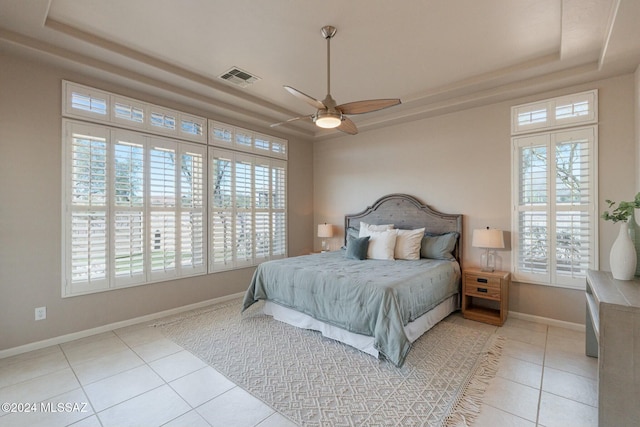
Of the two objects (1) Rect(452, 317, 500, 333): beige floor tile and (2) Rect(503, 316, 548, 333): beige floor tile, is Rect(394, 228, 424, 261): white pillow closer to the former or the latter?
(1) Rect(452, 317, 500, 333): beige floor tile

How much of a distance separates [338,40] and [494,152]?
260 cm

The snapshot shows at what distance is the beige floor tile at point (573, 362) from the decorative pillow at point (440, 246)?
1507mm

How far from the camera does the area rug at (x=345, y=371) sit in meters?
1.98

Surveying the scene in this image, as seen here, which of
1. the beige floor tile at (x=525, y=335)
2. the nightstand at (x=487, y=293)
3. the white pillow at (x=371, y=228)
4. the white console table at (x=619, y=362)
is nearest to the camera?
the white console table at (x=619, y=362)

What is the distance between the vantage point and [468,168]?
13.5ft

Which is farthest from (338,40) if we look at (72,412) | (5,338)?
(5,338)

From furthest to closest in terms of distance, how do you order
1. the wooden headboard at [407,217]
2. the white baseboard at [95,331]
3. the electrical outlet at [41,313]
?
the wooden headboard at [407,217] < the electrical outlet at [41,313] < the white baseboard at [95,331]

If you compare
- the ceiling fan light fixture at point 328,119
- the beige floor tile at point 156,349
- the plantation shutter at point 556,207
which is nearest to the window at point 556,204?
the plantation shutter at point 556,207

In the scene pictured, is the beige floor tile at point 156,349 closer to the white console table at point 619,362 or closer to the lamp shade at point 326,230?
the lamp shade at point 326,230

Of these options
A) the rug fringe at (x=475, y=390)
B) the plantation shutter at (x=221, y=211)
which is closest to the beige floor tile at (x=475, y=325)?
the rug fringe at (x=475, y=390)

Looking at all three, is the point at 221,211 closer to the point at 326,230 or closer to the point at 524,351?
the point at 326,230

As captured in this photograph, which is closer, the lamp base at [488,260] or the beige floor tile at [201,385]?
the beige floor tile at [201,385]

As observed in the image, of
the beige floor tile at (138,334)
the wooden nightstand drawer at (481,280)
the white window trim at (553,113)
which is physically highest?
the white window trim at (553,113)

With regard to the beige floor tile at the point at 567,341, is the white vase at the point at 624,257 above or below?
above
